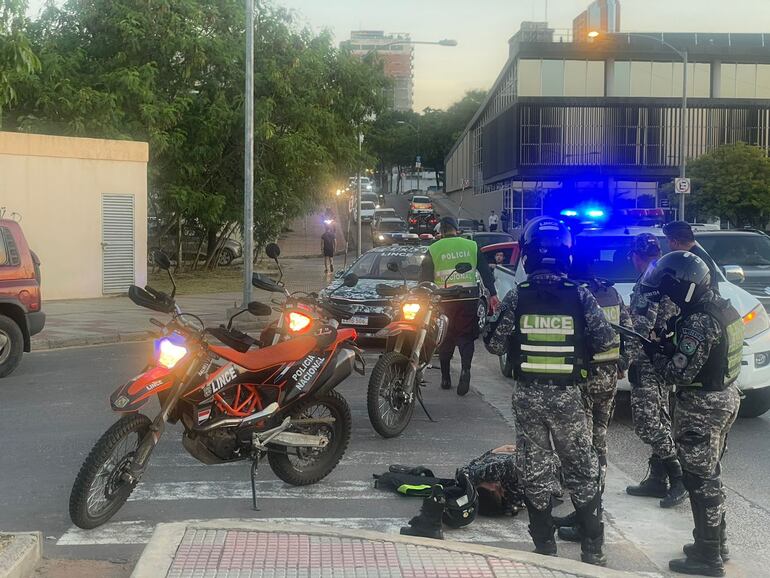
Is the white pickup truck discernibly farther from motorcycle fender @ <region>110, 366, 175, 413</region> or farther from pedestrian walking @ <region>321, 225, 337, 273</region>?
pedestrian walking @ <region>321, 225, 337, 273</region>

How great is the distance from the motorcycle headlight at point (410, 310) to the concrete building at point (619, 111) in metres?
50.7

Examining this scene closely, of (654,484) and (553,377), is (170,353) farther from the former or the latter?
(654,484)

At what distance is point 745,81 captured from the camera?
60.3 meters

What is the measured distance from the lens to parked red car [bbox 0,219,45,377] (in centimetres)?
1084

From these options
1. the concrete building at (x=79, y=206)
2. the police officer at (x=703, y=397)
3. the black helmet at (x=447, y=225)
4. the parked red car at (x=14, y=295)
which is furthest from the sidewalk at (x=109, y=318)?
the police officer at (x=703, y=397)

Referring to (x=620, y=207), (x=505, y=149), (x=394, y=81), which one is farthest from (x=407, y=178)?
(x=620, y=207)

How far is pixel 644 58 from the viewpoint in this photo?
192ft

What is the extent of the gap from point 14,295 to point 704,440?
27.3 feet

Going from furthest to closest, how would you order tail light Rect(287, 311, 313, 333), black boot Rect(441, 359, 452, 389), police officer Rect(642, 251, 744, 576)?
black boot Rect(441, 359, 452, 389)
tail light Rect(287, 311, 313, 333)
police officer Rect(642, 251, 744, 576)

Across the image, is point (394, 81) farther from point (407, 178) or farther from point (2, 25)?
point (407, 178)

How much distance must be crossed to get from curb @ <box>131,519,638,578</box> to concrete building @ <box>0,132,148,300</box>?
1644cm

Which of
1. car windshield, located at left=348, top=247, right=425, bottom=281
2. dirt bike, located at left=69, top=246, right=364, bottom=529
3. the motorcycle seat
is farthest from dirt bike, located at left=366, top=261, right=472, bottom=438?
car windshield, located at left=348, top=247, right=425, bottom=281

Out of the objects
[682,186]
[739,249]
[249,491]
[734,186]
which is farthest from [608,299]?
[734,186]

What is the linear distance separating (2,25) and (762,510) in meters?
9.55
